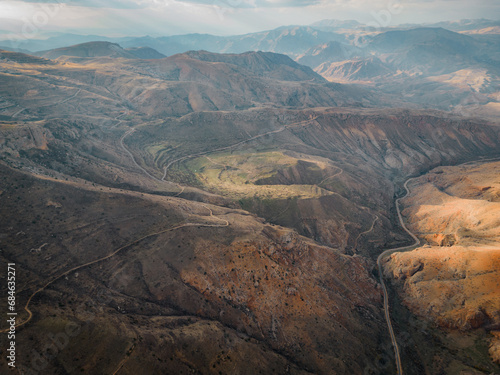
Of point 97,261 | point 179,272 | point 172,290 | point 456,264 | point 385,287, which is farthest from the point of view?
point 385,287

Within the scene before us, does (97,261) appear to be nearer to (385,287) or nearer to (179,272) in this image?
(179,272)

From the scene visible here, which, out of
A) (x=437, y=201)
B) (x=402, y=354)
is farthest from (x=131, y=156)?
(x=437, y=201)

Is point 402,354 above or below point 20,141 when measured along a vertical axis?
below

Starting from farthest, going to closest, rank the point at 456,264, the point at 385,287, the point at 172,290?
the point at 385,287 < the point at 456,264 < the point at 172,290

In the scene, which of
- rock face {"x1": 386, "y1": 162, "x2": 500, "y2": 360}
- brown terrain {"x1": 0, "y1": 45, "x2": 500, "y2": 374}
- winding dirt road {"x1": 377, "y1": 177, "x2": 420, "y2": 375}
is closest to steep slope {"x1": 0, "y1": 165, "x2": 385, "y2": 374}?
brown terrain {"x1": 0, "y1": 45, "x2": 500, "y2": 374}

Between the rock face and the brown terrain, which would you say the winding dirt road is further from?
the rock face

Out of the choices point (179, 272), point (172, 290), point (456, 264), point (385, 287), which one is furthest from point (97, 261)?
point (456, 264)

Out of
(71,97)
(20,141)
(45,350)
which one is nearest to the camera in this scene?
(45,350)

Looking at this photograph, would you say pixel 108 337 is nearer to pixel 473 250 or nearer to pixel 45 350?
pixel 45 350

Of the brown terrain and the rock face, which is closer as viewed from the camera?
the brown terrain
